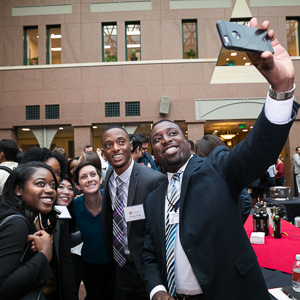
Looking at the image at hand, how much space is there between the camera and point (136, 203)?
87.0 inches

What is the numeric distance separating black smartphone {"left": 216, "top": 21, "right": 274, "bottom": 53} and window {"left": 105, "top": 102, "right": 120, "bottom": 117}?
32.6ft

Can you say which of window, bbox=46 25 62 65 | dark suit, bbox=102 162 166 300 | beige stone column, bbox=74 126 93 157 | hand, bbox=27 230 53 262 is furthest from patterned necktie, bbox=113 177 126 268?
window, bbox=46 25 62 65

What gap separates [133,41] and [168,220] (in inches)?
417

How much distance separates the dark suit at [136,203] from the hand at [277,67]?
54.5 inches

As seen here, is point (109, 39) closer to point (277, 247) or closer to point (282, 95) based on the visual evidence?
point (277, 247)

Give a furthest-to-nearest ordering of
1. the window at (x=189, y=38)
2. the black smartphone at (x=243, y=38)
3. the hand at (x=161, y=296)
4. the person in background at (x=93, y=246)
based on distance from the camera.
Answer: the window at (x=189, y=38) < the person in background at (x=93, y=246) < the hand at (x=161, y=296) < the black smartphone at (x=243, y=38)

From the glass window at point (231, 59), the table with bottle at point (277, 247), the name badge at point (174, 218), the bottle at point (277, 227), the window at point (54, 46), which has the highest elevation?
the window at point (54, 46)

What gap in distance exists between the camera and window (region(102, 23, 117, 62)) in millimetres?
10805

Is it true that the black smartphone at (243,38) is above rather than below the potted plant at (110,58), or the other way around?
below

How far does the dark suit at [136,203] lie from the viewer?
2.11 m

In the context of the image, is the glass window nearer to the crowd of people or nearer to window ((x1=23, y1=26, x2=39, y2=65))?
window ((x1=23, y1=26, x2=39, y2=65))

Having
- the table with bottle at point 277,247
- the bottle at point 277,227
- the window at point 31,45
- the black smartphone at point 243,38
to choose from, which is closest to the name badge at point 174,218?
the black smartphone at point 243,38

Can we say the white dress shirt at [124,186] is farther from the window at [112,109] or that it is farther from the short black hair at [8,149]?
the window at [112,109]

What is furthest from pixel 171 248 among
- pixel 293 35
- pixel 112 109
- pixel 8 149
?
pixel 293 35
